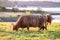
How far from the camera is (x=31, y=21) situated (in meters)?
10.4

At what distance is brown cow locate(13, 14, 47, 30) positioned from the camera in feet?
34.2

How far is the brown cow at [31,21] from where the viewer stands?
10422mm

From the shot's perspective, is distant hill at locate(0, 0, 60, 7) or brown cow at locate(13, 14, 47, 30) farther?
distant hill at locate(0, 0, 60, 7)

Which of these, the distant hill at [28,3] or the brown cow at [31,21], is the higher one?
the brown cow at [31,21]

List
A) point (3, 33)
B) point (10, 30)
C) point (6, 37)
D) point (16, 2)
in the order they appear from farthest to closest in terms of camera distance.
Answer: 1. point (16, 2)
2. point (10, 30)
3. point (3, 33)
4. point (6, 37)

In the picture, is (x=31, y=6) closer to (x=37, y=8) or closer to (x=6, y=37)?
(x=37, y=8)

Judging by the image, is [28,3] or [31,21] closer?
[31,21]

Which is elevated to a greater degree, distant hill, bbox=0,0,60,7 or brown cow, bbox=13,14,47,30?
brown cow, bbox=13,14,47,30

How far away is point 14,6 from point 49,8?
2785mm

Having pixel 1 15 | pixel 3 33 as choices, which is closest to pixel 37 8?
pixel 1 15

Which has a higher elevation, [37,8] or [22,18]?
[22,18]

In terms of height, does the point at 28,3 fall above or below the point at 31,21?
below

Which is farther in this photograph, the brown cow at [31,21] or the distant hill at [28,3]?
the distant hill at [28,3]

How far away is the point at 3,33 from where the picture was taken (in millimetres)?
9438
